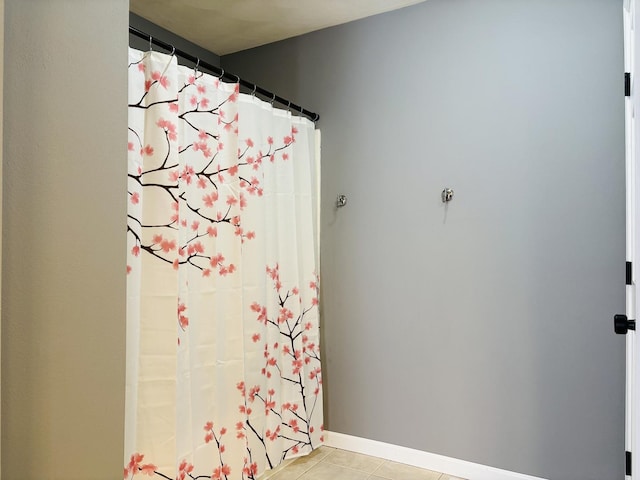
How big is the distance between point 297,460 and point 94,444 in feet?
5.89

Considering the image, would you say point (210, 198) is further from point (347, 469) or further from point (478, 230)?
point (347, 469)

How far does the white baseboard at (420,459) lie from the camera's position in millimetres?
2219

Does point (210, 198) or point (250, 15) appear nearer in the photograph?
point (210, 198)

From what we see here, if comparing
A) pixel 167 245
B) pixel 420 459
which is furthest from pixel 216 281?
pixel 420 459

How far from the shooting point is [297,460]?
248cm

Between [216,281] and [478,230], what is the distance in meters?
1.28

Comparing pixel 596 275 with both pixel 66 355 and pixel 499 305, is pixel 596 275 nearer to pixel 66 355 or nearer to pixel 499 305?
pixel 499 305

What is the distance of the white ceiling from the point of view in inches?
97.0

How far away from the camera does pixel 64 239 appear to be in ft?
2.82

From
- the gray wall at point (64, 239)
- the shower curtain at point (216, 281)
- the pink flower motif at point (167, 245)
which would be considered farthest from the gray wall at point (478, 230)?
the gray wall at point (64, 239)

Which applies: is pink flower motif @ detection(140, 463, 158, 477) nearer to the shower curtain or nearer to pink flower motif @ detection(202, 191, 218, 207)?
the shower curtain

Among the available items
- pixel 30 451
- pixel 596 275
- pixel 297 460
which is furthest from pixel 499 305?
pixel 30 451

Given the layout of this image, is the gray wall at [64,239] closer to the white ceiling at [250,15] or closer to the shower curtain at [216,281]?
the shower curtain at [216,281]

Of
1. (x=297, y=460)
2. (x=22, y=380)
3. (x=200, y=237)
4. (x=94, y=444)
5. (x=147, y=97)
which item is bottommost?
(x=297, y=460)
